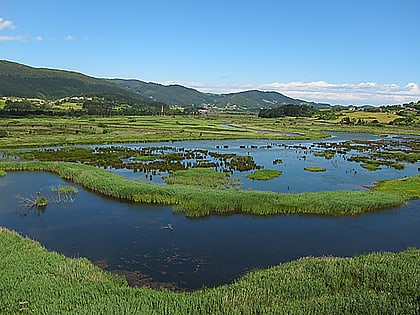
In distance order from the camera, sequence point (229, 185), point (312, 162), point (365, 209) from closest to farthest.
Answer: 1. point (365, 209)
2. point (229, 185)
3. point (312, 162)

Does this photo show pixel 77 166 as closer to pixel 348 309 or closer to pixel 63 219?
pixel 63 219

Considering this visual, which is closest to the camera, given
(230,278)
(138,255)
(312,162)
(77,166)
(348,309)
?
(348,309)

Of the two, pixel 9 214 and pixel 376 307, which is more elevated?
pixel 376 307

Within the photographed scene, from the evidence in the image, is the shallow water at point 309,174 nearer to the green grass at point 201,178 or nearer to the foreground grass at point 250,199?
the green grass at point 201,178

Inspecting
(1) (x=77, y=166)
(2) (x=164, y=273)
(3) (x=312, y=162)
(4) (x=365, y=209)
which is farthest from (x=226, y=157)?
(2) (x=164, y=273)

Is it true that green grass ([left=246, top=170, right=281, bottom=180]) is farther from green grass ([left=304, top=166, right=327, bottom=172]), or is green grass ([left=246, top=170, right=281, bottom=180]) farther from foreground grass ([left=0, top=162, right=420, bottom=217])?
foreground grass ([left=0, top=162, right=420, bottom=217])

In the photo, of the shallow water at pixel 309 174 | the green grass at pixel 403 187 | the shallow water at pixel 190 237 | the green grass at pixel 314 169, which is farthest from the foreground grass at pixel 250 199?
the green grass at pixel 314 169
